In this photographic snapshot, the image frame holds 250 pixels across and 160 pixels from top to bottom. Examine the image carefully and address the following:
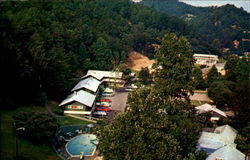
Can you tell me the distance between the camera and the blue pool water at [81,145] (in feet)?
57.7

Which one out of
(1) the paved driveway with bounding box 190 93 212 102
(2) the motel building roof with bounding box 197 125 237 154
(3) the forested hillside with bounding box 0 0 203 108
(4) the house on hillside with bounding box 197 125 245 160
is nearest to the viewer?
(4) the house on hillside with bounding box 197 125 245 160

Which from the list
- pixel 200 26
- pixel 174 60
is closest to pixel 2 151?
pixel 174 60

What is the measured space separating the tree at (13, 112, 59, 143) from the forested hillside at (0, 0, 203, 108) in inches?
141

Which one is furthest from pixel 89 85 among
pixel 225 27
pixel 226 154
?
pixel 225 27

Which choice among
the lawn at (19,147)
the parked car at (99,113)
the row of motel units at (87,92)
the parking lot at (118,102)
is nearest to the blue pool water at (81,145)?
the lawn at (19,147)

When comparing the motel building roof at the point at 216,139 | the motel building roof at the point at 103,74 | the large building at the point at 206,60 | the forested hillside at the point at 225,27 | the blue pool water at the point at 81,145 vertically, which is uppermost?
the forested hillside at the point at 225,27

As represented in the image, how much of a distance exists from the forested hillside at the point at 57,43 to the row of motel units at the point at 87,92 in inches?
52.5

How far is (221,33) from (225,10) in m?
18.8

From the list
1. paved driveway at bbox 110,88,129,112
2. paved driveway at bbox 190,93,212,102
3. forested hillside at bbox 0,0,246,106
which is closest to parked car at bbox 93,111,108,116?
paved driveway at bbox 110,88,129,112

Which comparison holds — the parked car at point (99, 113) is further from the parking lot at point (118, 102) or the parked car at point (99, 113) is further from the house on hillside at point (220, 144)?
the house on hillside at point (220, 144)

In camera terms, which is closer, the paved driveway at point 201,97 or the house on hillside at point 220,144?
the house on hillside at point 220,144

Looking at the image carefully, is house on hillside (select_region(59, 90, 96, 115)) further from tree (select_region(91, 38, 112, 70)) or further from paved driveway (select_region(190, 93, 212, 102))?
tree (select_region(91, 38, 112, 70))

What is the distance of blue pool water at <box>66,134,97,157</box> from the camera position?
17578mm

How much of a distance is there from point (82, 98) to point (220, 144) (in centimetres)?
1072
